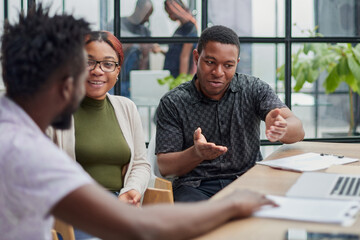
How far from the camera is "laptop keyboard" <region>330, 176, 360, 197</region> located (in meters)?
1.65

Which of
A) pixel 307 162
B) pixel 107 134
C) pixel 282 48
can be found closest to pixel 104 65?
pixel 107 134

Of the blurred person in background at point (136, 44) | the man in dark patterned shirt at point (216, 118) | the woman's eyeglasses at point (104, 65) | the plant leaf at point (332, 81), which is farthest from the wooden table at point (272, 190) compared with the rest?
the blurred person in background at point (136, 44)

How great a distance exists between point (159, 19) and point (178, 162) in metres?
1.31

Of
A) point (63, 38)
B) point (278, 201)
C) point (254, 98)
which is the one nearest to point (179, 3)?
point (254, 98)

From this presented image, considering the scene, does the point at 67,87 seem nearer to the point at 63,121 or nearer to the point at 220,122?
the point at 63,121

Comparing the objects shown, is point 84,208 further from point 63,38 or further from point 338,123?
point 338,123

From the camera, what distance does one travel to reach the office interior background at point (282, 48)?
3.51 meters

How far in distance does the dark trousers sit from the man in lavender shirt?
1230mm

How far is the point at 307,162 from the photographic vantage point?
7.50 ft

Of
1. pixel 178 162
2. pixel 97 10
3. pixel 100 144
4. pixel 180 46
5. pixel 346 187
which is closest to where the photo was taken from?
pixel 346 187

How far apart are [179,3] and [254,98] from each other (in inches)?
40.9

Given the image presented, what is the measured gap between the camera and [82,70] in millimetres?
1242

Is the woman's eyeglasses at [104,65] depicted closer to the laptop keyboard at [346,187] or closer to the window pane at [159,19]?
the window pane at [159,19]

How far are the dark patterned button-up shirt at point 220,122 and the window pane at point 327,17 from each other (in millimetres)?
1032
